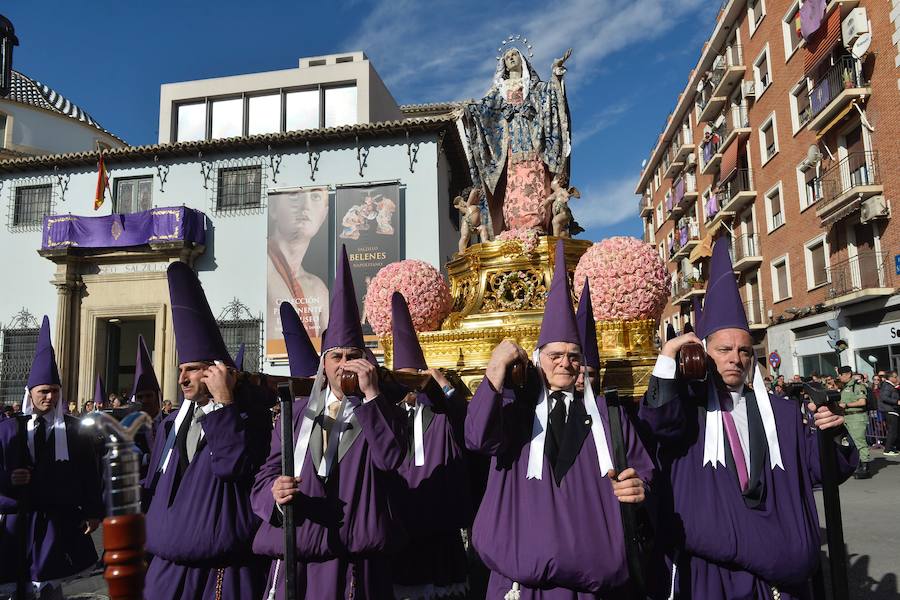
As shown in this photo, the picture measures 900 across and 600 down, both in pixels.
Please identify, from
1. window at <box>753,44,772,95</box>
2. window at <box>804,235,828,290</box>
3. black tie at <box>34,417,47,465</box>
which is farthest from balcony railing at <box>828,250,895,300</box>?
black tie at <box>34,417,47,465</box>

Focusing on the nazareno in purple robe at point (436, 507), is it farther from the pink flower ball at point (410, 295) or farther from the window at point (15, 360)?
the window at point (15, 360)

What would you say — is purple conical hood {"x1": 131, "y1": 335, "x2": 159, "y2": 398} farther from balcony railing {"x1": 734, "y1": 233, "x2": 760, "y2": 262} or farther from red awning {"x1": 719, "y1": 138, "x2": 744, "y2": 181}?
red awning {"x1": 719, "y1": 138, "x2": 744, "y2": 181}

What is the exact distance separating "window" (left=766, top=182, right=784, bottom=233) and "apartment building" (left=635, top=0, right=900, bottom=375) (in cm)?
5

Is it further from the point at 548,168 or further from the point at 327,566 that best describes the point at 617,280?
the point at 327,566

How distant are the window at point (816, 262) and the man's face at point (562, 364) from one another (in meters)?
20.1

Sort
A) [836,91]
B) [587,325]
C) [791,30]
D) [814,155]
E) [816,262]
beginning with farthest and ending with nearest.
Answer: [791,30] < [816,262] < [814,155] < [836,91] < [587,325]

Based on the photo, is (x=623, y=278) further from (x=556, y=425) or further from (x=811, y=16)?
(x=811, y=16)

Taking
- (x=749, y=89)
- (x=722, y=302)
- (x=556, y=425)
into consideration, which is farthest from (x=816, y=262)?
(x=556, y=425)

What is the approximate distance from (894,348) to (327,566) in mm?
18029

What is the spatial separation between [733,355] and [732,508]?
64cm

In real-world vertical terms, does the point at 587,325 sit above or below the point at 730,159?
below

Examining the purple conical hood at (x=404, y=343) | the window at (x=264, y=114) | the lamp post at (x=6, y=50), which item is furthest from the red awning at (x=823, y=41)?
the lamp post at (x=6, y=50)

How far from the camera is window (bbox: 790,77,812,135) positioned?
2078 centimetres

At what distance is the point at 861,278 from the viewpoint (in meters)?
17.6
